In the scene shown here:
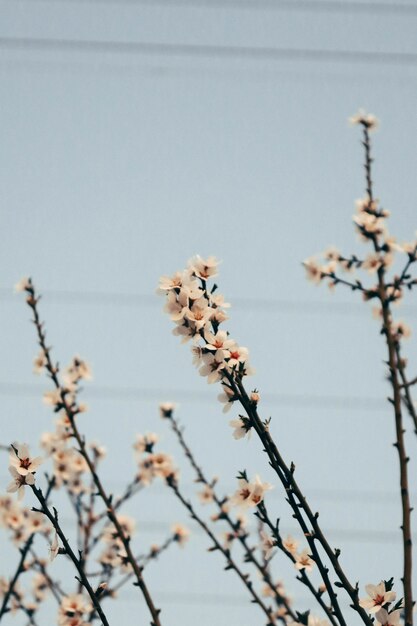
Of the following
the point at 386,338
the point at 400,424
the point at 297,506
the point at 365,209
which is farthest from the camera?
the point at 365,209

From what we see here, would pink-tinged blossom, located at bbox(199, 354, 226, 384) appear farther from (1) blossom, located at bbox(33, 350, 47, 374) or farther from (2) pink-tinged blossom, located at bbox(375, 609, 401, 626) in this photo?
(1) blossom, located at bbox(33, 350, 47, 374)

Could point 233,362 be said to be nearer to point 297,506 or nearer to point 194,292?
point 194,292

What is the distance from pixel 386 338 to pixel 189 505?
1.45m

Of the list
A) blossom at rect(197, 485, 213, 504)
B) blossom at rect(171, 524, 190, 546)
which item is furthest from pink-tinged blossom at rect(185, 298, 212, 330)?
blossom at rect(171, 524, 190, 546)

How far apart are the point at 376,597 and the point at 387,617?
7 centimetres

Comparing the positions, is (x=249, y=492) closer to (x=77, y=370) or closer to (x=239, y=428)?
(x=239, y=428)

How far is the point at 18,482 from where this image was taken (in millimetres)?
2232

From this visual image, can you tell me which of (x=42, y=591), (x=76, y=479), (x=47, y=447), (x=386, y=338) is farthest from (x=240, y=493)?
(x=42, y=591)

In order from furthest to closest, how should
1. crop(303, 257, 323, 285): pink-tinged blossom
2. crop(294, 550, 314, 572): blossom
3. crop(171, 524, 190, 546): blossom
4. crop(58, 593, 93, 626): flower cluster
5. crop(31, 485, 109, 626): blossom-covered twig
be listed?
crop(171, 524, 190, 546): blossom < crop(303, 257, 323, 285): pink-tinged blossom < crop(58, 593, 93, 626): flower cluster < crop(294, 550, 314, 572): blossom < crop(31, 485, 109, 626): blossom-covered twig

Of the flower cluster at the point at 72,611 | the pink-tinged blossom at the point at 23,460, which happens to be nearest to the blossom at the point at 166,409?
the flower cluster at the point at 72,611

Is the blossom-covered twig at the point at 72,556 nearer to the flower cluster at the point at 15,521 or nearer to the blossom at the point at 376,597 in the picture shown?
the blossom at the point at 376,597

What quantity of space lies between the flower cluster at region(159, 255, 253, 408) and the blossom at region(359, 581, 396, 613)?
0.81 m

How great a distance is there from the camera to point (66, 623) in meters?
3.38

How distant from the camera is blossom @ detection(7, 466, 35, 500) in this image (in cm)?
221
